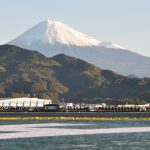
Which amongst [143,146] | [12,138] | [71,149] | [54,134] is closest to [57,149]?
[71,149]

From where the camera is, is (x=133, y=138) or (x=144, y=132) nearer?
(x=133, y=138)

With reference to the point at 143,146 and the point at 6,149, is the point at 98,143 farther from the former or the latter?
the point at 6,149

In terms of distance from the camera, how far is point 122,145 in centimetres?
8375

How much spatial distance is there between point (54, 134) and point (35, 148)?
81.4ft

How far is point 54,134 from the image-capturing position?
4117 inches

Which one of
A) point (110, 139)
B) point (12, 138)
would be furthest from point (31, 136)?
point (110, 139)

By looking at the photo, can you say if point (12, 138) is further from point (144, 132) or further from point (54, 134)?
point (144, 132)

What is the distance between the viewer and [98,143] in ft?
286

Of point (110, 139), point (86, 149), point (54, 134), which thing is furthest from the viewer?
point (54, 134)

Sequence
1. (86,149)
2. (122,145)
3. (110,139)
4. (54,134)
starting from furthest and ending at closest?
(54,134) < (110,139) < (122,145) < (86,149)

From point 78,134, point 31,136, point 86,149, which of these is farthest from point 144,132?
point 86,149

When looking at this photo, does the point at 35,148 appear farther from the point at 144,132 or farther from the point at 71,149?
the point at 144,132

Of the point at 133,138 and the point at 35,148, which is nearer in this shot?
the point at 35,148

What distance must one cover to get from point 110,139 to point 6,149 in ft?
72.0
